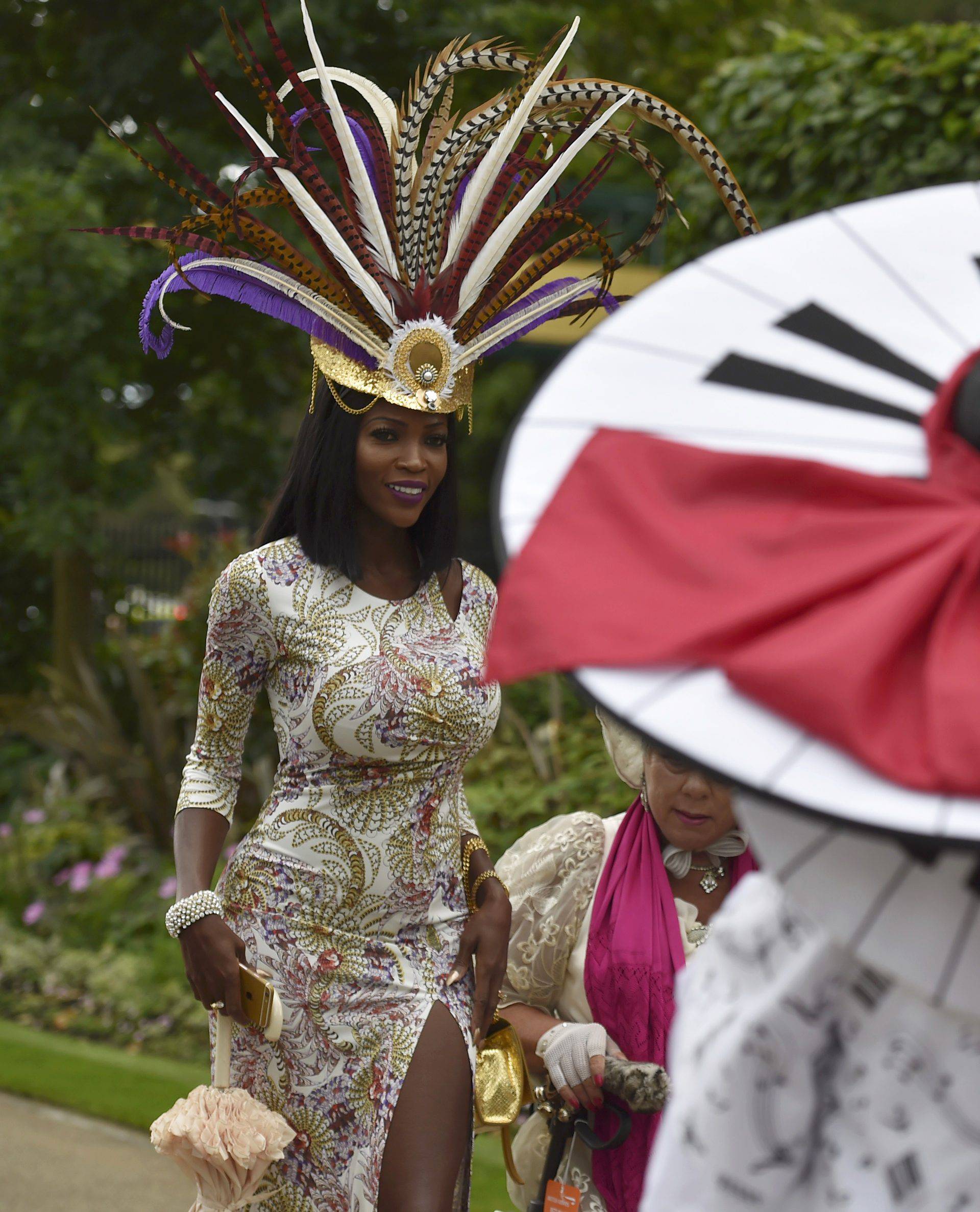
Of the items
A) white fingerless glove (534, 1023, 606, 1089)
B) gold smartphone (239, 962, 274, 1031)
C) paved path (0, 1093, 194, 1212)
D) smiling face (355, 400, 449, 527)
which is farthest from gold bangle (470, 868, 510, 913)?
paved path (0, 1093, 194, 1212)

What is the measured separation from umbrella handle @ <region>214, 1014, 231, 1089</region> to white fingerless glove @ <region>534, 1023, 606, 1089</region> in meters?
0.58

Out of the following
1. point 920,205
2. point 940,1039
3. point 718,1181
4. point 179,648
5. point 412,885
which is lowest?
point 179,648

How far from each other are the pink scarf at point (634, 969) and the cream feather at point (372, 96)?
1.54 m

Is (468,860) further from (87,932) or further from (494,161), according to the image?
(87,932)

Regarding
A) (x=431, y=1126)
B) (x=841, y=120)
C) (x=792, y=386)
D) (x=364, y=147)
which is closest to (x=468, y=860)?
(x=431, y=1126)

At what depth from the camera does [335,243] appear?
2.94 metres

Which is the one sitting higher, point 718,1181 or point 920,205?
point 920,205

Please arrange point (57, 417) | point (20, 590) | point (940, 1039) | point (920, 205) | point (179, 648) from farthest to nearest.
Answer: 1. point (20, 590)
2. point (179, 648)
3. point (57, 417)
4. point (920, 205)
5. point (940, 1039)

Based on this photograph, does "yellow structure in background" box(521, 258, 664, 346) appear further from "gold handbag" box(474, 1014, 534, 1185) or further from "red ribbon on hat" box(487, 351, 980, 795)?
"red ribbon on hat" box(487, 351, 980, 795)

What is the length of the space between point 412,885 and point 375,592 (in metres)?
0.58

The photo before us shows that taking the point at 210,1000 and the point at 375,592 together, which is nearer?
the point at 210,1000

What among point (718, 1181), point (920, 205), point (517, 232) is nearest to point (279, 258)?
point (517, 232)

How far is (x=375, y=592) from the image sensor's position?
116 inches

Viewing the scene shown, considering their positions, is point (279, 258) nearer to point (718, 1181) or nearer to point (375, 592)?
point (375, 592)
